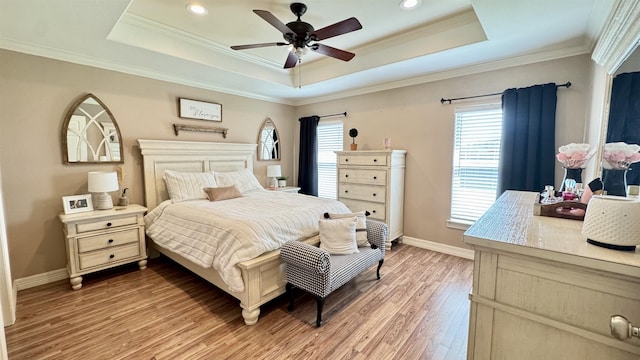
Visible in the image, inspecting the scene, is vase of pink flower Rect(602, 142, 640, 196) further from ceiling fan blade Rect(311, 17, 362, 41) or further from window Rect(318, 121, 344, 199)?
window Rect(318, 121, 344, 199)

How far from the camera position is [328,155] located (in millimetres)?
5082

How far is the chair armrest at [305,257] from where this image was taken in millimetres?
2068

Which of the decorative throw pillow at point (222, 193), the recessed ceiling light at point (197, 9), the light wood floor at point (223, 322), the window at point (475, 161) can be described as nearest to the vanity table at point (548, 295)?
the light wood floor at point (223, 322)

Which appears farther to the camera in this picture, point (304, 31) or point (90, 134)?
point (90, 134)

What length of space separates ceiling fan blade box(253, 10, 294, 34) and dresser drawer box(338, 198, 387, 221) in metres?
2.56

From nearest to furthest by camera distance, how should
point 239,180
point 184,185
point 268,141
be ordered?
point 184,185 < point 239,180 < point 268,141

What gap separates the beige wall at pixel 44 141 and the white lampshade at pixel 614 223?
4257 mm

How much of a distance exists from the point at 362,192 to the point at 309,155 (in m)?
1.59

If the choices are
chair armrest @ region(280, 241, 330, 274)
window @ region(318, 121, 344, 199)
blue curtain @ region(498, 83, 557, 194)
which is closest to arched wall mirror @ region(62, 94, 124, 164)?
chair armrest @ region(280, 241, 330, 274)

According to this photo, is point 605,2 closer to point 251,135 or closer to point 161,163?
point 251,135

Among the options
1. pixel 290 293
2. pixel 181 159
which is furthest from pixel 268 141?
pixel 290 293

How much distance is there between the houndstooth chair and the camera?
82.6 inches

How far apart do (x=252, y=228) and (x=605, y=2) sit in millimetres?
3180

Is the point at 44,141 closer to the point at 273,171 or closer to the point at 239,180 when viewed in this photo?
the point at 239,180
